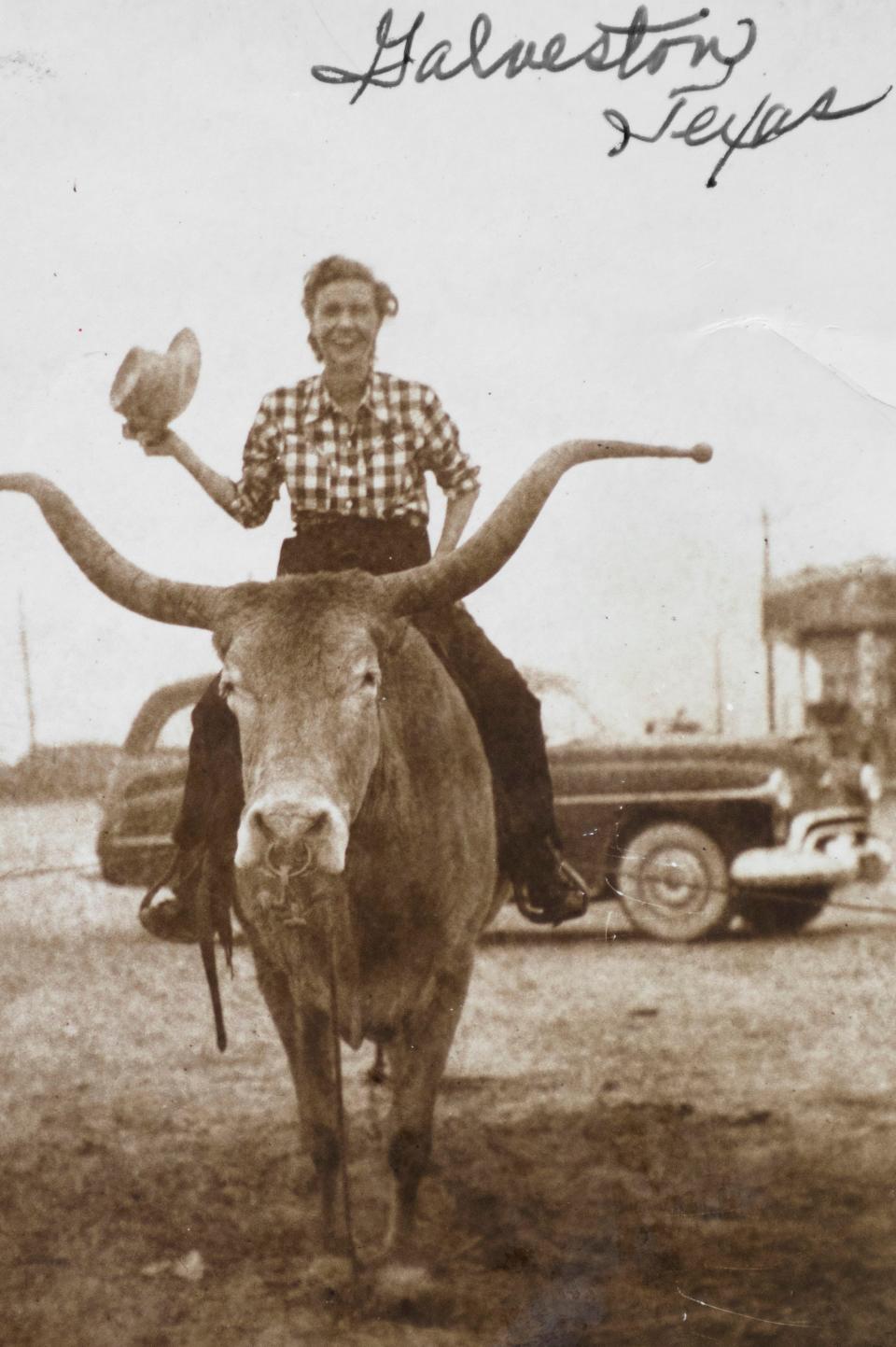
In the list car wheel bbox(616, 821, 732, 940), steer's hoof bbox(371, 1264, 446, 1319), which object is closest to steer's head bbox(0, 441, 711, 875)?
car wheel bbox(616, 821, 732, 940)

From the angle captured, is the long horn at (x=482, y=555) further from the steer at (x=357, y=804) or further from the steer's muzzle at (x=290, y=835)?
the steer's muzzle at (x=290, y=835)

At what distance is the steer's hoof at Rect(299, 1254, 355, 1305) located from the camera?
137 inches

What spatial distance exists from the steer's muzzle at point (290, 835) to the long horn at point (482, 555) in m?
0.65

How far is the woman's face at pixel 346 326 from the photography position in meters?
3.73

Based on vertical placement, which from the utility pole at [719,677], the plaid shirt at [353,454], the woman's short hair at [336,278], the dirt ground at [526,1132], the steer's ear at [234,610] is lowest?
the dirt ground at [526,1132]

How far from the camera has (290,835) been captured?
2.72m

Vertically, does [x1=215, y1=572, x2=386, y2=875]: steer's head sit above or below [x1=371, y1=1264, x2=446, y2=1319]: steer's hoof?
above

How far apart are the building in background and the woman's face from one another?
1393mm

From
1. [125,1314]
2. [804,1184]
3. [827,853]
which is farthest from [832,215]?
[125,1314]

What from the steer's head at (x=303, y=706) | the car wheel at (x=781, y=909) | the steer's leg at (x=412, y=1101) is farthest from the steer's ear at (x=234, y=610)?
the car wheel at (x=781, y=909)

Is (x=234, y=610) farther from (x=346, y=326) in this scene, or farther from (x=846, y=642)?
(x=846, y=642)

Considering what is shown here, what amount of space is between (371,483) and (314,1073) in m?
1.65

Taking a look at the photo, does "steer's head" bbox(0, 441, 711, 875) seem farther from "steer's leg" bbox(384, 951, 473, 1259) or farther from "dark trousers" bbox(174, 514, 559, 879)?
"steer's leg" bbox(384, 951, 473, 1259)

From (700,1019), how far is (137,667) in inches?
76.1
